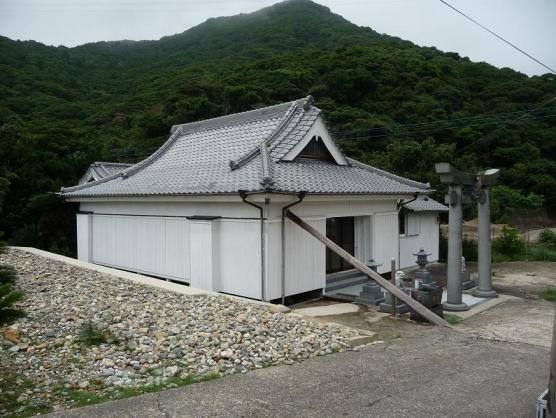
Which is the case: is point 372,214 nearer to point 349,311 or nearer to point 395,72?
point 349,311

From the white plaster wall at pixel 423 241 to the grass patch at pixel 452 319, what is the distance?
685cm

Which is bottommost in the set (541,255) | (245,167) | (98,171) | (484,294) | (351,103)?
(484,294)

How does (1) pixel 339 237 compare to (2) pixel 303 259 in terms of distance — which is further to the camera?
(1) pixel 339 237

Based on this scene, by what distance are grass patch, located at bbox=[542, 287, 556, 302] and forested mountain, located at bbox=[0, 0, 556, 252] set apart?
1286cm

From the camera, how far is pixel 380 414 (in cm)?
459

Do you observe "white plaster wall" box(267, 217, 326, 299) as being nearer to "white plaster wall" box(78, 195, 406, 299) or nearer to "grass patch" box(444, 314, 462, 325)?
"white plaster wall" box(78, 195, 406, 299)

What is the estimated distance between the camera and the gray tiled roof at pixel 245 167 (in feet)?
35.5

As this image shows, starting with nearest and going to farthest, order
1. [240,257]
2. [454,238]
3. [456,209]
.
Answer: [454,238] < [456,209] < [240,257]

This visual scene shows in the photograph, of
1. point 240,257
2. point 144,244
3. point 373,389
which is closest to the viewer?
point 373,389

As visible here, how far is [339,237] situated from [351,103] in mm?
30087

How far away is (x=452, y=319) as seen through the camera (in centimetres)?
903

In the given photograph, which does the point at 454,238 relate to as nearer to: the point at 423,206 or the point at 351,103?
the point at 423,206

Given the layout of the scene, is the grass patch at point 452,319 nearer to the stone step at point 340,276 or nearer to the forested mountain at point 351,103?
the stone step at point 340,276

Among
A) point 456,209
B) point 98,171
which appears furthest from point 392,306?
point 98,171
